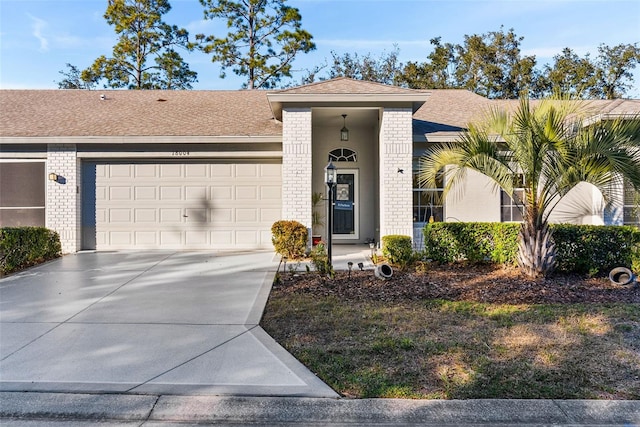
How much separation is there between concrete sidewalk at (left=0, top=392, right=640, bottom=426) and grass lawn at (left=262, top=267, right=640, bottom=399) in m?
0.15

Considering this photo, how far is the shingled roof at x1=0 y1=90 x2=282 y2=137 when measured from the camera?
11.1m

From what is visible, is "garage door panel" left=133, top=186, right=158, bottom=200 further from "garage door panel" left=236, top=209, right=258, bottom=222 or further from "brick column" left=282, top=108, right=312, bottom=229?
"brick column" left=282, top=108, right=312, bottom=229

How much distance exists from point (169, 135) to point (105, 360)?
7878 millimetres

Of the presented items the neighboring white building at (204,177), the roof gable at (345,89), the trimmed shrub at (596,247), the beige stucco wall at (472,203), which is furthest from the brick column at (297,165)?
the trimmed shrub at (596,247)

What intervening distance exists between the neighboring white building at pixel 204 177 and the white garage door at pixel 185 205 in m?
0.03

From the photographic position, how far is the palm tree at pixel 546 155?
665 centimetres

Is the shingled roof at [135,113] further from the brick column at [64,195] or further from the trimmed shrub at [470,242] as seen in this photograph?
the trimmed shrub at [470,242]

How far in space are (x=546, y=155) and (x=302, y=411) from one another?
620 centimetres

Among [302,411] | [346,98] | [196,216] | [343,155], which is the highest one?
[346,98]

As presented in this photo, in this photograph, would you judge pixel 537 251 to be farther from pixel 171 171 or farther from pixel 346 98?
pixel 171 171

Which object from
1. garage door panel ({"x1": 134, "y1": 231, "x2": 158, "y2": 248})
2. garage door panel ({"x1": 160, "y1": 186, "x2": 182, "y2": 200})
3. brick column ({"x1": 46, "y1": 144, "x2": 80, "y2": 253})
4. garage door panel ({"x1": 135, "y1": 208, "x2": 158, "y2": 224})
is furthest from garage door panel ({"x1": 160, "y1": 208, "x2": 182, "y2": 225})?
brick column ({"x1": 46, "y1": 144, "x2": 80, "y2": 253})

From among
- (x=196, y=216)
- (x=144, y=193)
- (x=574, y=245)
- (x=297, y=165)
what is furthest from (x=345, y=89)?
(x=144, y=193)

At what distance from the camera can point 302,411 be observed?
3201mm

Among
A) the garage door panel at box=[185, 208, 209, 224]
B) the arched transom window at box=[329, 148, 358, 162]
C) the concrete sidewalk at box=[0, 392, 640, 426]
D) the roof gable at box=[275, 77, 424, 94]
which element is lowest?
the concrete sidewalk at box=[0, 392, 640, 426]
